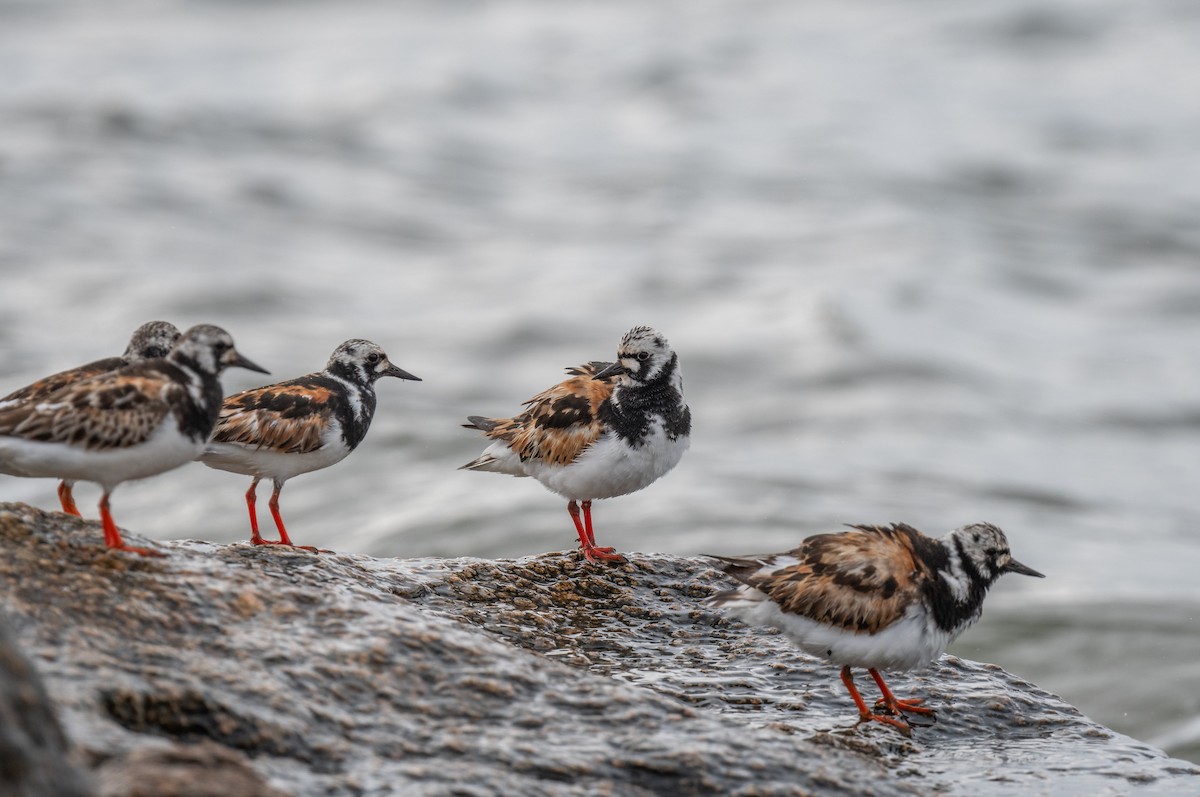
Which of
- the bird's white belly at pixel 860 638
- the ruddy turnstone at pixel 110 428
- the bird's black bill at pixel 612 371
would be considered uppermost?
the bird's black bill at pixel 612 371

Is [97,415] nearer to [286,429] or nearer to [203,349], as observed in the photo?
[203,349]

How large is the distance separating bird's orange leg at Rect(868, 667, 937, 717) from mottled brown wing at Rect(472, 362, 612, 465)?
234 centimetres

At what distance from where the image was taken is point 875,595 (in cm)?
662

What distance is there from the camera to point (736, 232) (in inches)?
1261

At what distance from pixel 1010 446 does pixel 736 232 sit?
1079cm

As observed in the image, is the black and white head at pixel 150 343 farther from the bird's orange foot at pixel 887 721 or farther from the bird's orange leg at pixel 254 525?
the bird's orange foot at pixel 887 721

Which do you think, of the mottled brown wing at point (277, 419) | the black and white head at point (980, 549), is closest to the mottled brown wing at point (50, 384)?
the mottled brown wing at point (277, 419)

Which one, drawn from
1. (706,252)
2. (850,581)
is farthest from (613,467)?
(706,252)

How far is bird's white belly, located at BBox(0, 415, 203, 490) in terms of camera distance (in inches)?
229

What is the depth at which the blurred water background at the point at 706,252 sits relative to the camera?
19.9 metres

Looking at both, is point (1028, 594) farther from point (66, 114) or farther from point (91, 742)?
point (66, 114)

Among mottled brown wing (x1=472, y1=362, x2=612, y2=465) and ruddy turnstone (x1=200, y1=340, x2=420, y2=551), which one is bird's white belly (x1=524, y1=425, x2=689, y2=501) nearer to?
mottled brown wing (x1=472, y1=362, x2=612, y2=465)

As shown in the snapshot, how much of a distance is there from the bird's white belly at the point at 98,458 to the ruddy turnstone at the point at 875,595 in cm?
270

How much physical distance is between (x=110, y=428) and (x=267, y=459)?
6.34 feet
